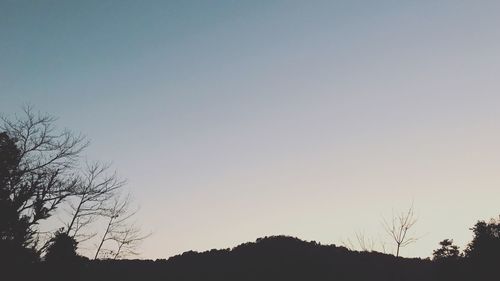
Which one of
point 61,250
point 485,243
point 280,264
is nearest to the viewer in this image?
point 485,243

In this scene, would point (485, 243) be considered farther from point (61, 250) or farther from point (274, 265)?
point (61, 250)

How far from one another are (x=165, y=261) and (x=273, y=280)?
13.4 metres

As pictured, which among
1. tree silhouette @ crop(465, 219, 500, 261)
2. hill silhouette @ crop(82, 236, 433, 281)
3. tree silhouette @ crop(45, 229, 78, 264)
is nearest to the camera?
tree silhouette @ crop(465, 219, 500, 261)

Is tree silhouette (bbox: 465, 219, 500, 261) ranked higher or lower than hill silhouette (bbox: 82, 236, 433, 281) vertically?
lower

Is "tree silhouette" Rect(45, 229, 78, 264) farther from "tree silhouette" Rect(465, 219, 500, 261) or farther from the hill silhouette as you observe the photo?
"tree silhouette" Rect(465, 219, 500, 261)

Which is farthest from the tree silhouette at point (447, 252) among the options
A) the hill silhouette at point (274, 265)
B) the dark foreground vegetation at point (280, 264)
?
the hill silhouette at point (274, 265)

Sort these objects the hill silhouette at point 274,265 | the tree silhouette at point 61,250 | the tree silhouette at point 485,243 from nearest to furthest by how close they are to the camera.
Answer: the tree silhouette at point 485,243 < the tree silhouette at point 61,250 < the hill silhouette at point 274,265

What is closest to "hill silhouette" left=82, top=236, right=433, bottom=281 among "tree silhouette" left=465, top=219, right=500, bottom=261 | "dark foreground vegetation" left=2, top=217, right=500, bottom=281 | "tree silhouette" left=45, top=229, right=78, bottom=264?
"dark foreground vegetation" left=2, top=217, right=500, bottom=281

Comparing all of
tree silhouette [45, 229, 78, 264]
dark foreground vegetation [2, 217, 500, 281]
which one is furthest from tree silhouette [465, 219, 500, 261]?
tree silhouette [45, 229, 78, 264]

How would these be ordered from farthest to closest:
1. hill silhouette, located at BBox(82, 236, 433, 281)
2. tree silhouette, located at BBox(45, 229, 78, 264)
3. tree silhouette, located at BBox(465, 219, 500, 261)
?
hill silhouette, located at BBox(82, 236, 433, 281), tree silhouette, located at BBox(45, 229, 78, 264), tree silhouette, located at BBox(465, 219, 500, 261)

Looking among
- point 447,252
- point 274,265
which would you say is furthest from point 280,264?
point 447,252

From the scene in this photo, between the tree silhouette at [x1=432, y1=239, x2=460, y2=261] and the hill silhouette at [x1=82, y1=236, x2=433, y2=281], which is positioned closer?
the tree silhouette at [x1=432, y1=239, x2=460, y2=261]

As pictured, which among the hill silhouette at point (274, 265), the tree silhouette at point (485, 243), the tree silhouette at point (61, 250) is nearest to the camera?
the tree silhouette at point (485, 243)

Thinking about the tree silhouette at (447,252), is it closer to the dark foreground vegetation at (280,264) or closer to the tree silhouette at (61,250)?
the dark foreground vegetation at (280,264)
